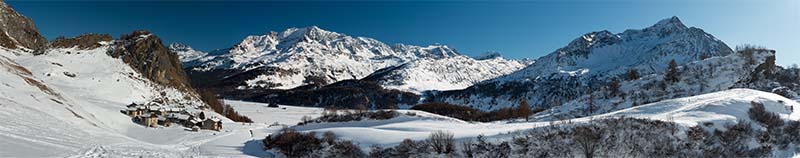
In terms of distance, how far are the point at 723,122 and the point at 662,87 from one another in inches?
2337

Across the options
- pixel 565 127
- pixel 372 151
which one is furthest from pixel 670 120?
pixel 372 151

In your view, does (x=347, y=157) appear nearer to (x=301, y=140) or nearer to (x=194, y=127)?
(x=301, y=140)

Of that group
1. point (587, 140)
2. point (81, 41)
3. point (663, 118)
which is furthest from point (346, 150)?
point (81, 41)

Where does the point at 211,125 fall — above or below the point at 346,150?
above

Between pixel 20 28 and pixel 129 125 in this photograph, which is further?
pixel 20 28

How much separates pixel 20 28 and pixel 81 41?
88.5 ft

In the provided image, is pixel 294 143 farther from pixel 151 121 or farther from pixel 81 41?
pixel 81 41

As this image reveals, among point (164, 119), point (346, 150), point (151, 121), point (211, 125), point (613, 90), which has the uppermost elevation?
point (613, 90)

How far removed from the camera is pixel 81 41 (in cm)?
12006

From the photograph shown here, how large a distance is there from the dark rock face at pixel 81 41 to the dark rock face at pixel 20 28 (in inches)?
310

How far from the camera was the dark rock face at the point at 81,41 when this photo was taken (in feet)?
374

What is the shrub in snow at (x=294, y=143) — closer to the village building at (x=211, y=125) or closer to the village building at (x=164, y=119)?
the village building at (x=164, y=119)

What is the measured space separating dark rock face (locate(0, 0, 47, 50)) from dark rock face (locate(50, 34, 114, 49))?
25.8 feet

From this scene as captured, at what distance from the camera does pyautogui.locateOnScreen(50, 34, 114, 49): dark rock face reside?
114 meters
